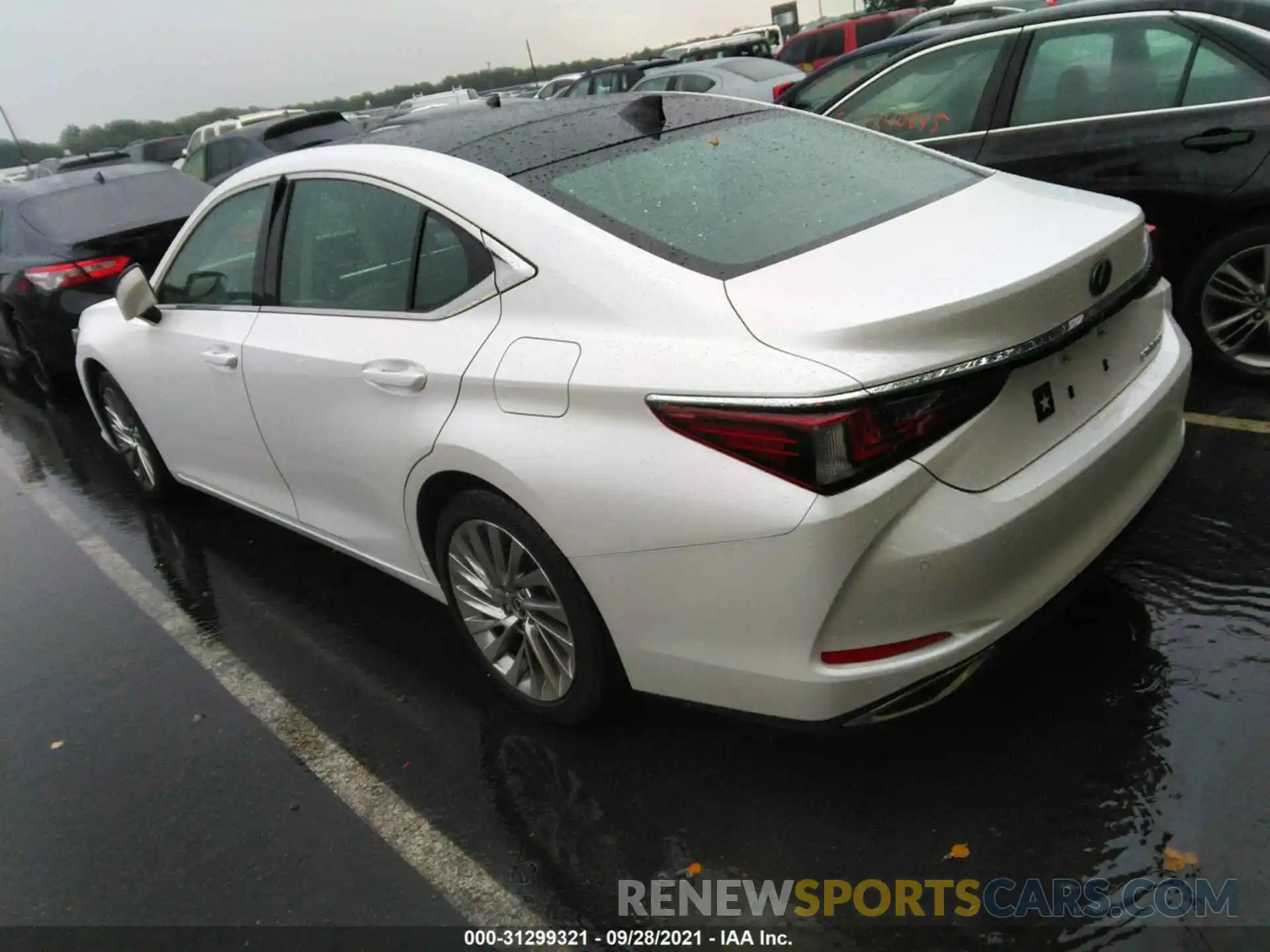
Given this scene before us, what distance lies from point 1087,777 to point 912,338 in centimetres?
123

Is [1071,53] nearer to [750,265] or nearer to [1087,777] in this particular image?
[750,265]

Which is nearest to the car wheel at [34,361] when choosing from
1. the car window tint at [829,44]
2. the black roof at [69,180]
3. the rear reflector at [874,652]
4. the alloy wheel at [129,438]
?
the black roof at [69,180]

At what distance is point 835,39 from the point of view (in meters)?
19.2

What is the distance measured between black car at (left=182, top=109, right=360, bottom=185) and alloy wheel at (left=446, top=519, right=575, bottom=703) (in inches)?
432

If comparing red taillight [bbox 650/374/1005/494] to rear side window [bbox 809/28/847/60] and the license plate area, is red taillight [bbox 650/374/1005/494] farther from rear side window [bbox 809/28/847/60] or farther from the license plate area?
rear side window [bbox 809/28/847/60]

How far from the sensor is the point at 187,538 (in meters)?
4.88

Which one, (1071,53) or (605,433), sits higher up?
(1071,53)

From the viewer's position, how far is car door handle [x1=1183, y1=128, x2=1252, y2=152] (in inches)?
163

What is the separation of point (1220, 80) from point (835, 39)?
53.8 ft

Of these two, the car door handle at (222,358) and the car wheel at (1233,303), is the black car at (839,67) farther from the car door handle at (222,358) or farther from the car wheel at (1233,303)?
the car door handle at (222,358)

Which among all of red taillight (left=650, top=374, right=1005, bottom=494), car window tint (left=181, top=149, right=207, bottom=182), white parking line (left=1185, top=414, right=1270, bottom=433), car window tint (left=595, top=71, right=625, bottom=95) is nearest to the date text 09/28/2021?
red taillight (left=650, top=374, right=1005, bottom=494)

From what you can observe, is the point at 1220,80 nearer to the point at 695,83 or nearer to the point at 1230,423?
the point at 1230,423

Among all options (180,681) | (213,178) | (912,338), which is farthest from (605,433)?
(213,178)

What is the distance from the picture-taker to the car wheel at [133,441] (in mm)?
4938
